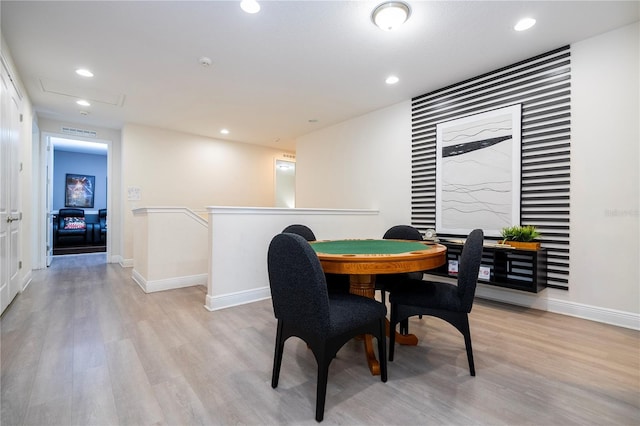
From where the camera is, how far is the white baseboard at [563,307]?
2606 mm

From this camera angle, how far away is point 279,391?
165cm

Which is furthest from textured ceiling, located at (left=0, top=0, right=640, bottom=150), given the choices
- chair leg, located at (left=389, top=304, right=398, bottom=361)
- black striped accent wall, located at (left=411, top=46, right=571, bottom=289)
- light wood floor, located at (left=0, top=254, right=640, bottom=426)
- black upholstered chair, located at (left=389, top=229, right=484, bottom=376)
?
light wood floor, located at (left=0, top=254, right=640, bottom=426)

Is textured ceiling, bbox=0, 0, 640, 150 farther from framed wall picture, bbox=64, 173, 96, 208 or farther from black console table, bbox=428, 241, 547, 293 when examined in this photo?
framed wall picture, bbox=64, 173, 96, 208

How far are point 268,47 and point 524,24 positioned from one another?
238 centimetres

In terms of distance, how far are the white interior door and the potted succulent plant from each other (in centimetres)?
504

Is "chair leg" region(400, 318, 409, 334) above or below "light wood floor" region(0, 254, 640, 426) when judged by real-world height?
above

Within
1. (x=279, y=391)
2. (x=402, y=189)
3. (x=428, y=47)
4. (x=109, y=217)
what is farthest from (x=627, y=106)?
(x=109, y=217)

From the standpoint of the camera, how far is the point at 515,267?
124 inches

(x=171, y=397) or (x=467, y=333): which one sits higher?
(x=467, y=333)

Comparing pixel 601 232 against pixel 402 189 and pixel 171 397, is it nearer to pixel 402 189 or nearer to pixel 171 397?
pixel 402 189

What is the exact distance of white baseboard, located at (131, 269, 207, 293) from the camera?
3705 millimetres

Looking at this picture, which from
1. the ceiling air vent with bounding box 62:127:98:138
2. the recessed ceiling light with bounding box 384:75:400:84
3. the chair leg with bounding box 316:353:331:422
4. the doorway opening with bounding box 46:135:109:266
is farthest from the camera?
the doorway opening with bounding box 46:135:109:266

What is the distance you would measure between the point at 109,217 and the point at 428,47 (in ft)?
20.6

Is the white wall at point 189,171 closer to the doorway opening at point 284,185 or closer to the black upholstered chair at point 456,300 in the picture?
the doorway opening at point 284,185
